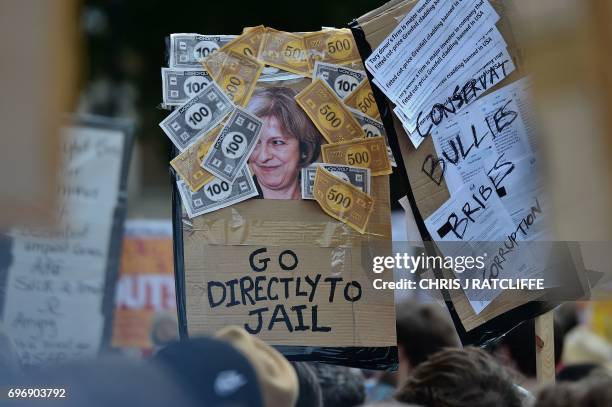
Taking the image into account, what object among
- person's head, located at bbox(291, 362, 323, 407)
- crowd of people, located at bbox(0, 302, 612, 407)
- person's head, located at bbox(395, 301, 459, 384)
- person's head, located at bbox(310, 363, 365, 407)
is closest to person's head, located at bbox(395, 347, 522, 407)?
crowd of people, located at bbox(0, 302, 612, 407)

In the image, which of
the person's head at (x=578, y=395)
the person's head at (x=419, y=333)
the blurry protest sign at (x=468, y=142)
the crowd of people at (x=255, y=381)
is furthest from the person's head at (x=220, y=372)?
the person's head at (x=419, y=333)

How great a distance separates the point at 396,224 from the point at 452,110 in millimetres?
834

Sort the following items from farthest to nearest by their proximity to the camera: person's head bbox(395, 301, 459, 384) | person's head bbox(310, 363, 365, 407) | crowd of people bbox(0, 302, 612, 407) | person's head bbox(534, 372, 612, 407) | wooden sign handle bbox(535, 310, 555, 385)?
person's head bbox(395, 301, 459, 384)
person's head bbox(310, 363, 365, 407)
wooden sign handle bbox(535, 310, 555, 385)
person's head bbox(534, 372, 612, 407)
crowd of people bbox(0, 302, 612, 407)

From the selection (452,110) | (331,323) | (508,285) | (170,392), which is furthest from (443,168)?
(170,392)

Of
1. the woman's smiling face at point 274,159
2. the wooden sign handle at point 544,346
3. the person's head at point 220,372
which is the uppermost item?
the woman's smiling face at point 274,159

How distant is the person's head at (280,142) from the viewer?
2738 mm

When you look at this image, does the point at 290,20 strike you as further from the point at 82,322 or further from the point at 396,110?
the point at 396,110

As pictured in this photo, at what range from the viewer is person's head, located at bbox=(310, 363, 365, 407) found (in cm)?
316

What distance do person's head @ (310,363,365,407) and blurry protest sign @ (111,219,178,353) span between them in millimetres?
2432

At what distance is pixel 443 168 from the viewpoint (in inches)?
106

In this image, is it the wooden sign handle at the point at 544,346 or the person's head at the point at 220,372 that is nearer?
the person's head at the point at 220,372

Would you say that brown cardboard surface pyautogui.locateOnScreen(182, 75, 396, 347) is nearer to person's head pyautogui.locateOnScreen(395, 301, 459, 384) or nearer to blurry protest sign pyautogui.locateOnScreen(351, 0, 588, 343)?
blurry protest sign pyautogui.locateOnScreen(351, 0, 588, 343)

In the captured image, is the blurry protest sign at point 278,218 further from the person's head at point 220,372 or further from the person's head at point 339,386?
the person's head at point 220,372

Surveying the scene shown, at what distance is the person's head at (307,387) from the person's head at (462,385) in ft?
0.77
